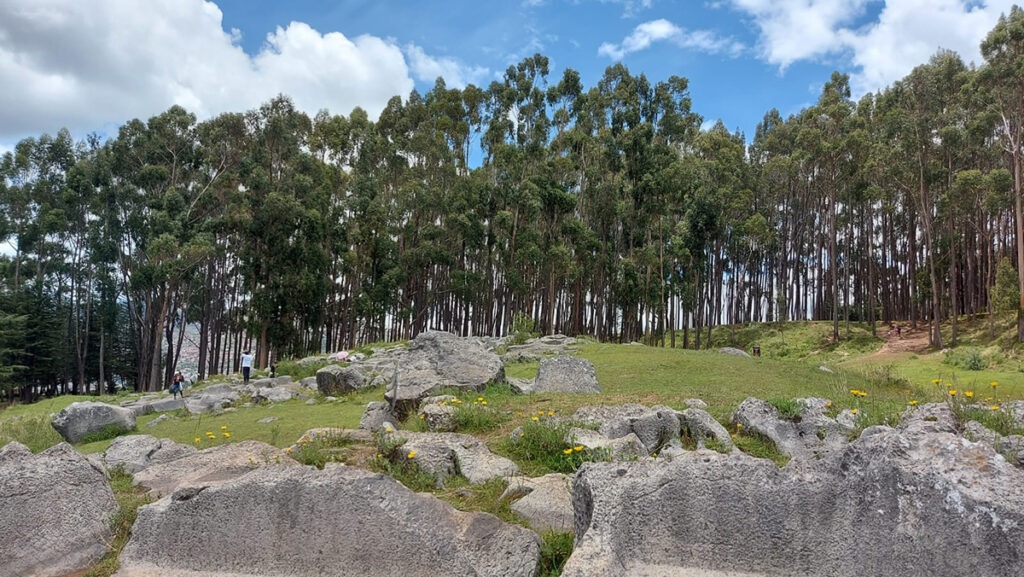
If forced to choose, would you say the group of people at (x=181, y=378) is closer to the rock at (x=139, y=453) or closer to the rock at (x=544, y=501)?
the rock at (x=139, y=453)

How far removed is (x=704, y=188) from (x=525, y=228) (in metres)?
11.8

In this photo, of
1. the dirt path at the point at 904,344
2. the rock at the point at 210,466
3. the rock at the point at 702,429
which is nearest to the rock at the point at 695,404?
the rock at the point at 702,429

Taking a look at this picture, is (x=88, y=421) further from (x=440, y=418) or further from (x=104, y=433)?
(x=440, y=418)

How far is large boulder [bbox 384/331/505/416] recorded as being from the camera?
423 inches

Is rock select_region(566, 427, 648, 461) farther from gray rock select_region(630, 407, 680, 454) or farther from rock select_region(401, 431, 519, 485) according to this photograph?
rock select_region(401, 431, 519, 485)

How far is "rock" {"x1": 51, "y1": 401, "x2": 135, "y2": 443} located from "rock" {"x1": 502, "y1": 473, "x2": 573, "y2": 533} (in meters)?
11.8

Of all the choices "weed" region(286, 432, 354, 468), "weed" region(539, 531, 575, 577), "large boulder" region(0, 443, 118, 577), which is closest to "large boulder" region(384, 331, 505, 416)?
"weed" region(286, 432, 354, 468)

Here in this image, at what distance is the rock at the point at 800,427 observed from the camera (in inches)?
272

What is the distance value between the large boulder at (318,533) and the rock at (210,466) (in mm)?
999

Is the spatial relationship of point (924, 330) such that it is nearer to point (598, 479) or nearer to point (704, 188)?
point (704, 188)

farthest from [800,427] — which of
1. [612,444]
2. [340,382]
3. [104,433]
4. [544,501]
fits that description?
[104,433]

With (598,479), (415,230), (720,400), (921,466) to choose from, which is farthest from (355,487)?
(415,230)

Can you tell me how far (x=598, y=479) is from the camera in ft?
14.4

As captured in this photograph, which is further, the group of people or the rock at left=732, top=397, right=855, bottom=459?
the group of people
